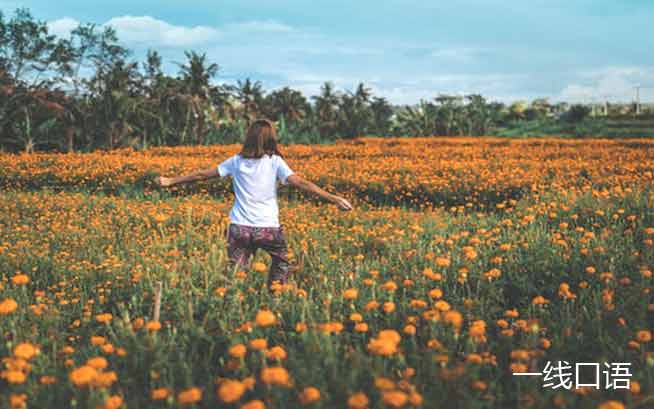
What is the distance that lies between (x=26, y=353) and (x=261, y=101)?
39421 millimetres

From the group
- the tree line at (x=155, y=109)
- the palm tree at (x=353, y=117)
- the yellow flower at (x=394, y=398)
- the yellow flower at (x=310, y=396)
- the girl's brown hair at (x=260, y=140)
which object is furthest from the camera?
the palm tree at (x=353, y=117)

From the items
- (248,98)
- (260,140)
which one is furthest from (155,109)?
(260,140)

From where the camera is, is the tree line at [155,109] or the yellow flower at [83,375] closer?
the yellow flower at [83,375]

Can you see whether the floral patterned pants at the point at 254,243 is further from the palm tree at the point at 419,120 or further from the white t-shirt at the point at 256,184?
the palm tree at the point at 419,120

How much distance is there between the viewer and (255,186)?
4.12m

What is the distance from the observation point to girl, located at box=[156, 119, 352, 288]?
4.11m

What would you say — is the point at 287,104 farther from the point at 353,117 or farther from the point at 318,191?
the point at 318,191

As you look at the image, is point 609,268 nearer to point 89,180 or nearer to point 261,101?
point 89,180

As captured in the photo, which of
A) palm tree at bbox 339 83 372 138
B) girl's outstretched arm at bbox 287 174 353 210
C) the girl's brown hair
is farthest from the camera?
palm tree at bbox 339 83 372 138

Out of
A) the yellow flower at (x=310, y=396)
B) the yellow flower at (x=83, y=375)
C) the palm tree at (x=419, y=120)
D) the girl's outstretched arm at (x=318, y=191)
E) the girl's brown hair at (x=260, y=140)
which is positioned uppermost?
the palm tree at (x=419, y=120)

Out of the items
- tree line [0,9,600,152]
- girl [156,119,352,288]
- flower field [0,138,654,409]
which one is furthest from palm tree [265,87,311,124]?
girl [156,119,352,288]

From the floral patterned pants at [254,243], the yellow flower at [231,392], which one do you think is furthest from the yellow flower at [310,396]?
the floral patterned pants at [254,243]

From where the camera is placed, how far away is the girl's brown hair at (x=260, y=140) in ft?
13.4

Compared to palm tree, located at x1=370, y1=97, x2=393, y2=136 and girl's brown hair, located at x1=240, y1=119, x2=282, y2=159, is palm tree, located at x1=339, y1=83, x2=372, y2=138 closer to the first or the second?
palm tree, located at x1=370, y1=97, x2=393, y2=136
